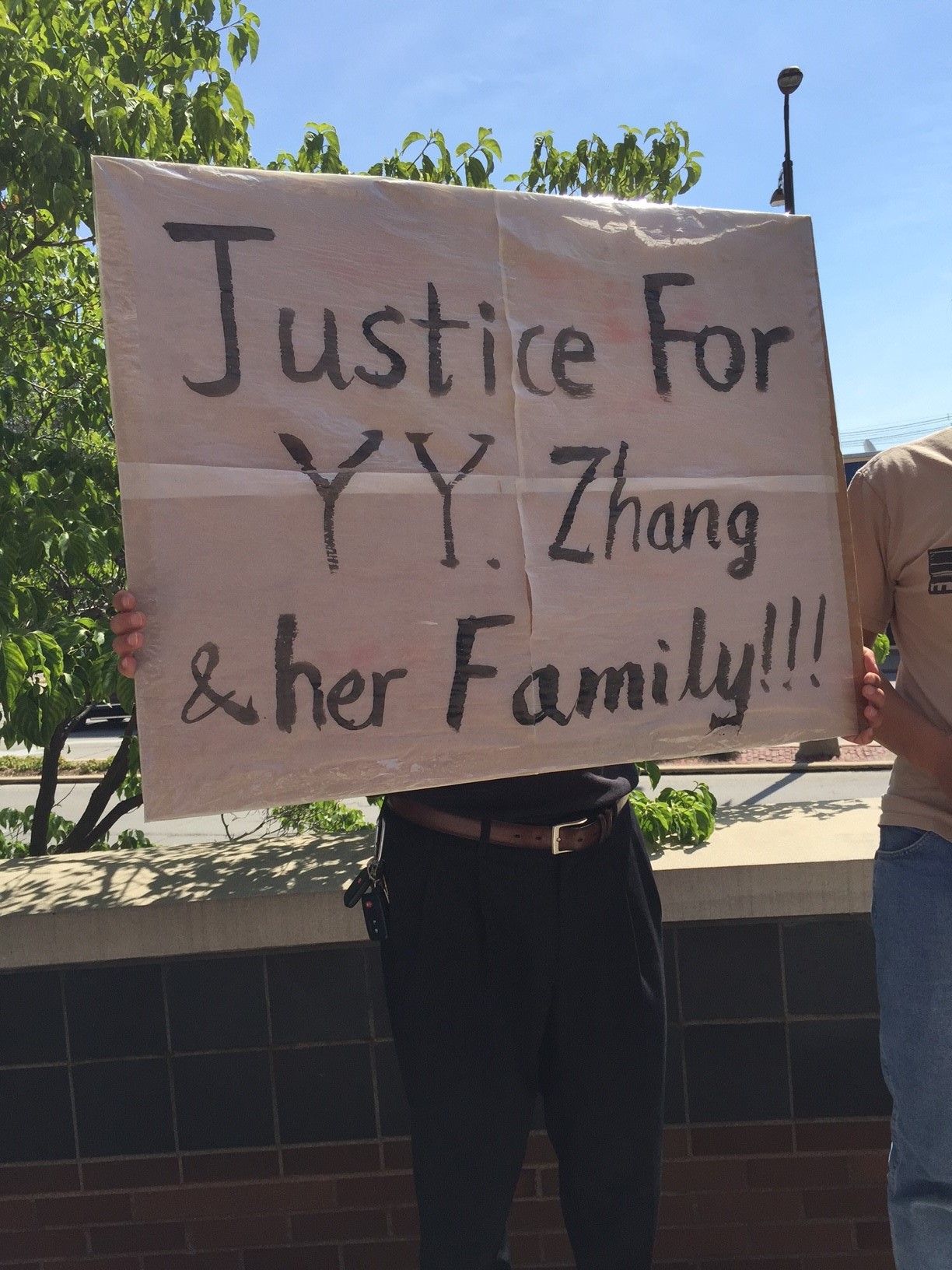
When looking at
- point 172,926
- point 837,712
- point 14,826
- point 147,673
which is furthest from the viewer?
point 14,826

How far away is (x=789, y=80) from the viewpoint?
44.3 feet

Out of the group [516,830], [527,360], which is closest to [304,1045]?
[516,830]

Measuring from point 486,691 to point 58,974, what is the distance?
1256 mm

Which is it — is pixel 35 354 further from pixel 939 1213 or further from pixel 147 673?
pixel 939 1213

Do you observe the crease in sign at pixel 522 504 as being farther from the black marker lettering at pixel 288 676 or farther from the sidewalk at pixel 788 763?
the sidewalk at pixel 788 763

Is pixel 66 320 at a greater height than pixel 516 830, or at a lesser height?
greater

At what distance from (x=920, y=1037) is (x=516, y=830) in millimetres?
775

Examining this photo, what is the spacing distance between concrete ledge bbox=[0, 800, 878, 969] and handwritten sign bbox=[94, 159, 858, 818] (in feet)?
2.03

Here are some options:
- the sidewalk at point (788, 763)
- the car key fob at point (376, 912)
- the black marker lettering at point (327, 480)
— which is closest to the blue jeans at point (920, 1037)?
the car key fob at point (376, 912)

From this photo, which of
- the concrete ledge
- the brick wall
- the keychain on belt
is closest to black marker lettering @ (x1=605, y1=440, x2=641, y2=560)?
the keychain on belt

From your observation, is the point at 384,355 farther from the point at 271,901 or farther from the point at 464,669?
the point at 271,901

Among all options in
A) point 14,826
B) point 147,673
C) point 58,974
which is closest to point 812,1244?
point 58,974

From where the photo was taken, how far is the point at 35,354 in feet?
12.4

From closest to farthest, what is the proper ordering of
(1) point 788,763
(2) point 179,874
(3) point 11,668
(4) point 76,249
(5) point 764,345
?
(5) point 764,345, (3) point 11,668, (2) point 179,874, (4) point 76,249, (1) point 788,763
